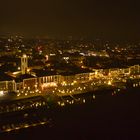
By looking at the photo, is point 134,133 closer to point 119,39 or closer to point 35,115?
point 35,115

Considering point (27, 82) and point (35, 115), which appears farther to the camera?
point (27, 82)

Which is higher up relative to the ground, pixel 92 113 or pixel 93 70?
pixel 93 70

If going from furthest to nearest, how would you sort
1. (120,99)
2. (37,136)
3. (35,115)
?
1. (120,99)
2. (35,115)
3. (37,136)

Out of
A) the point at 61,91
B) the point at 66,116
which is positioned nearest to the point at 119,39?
the point at 61,91

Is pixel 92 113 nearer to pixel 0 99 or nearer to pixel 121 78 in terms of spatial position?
pixel 0 99

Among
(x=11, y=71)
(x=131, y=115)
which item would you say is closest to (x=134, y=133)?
(x=131, y=115)

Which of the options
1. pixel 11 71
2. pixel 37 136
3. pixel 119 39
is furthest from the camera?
pixel 119 39
